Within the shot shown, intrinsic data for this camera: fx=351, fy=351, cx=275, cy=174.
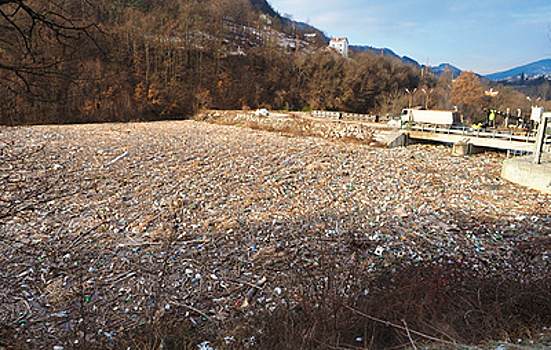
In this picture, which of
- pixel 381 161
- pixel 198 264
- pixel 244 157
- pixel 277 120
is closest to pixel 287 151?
pixel 244 157

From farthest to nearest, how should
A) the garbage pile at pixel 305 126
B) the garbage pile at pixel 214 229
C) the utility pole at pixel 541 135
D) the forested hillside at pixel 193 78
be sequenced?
1. the forested hillside at pixel 193 78
2. the garbage pile at pixel 305 126
3. the utility pole at pixel 541 135
4. the garbage pile at pixel 214 229

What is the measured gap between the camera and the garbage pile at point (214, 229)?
5.28 metres

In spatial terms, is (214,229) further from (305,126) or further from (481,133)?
(481,133)

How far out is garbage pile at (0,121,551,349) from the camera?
5277 mm

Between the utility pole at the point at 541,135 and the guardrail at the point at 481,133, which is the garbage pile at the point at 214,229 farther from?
the guardrail at the point at 481,133

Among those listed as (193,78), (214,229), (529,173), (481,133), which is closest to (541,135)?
(529,173)

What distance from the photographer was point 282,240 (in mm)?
7258

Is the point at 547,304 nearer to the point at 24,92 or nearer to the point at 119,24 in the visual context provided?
the point at 24,92

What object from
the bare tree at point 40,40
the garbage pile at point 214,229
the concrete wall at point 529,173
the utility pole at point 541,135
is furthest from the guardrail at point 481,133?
the bare tree at point 40,40

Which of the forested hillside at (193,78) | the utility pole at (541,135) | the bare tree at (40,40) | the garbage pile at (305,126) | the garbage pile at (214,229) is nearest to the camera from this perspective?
the bare tree at (40,40)

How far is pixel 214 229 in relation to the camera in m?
7.62

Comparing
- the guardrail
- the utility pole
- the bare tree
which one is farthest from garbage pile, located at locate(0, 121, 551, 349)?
the guardrail

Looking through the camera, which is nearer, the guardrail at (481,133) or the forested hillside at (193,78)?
the guardrail at (481,133)

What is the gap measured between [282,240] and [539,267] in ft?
15.6
